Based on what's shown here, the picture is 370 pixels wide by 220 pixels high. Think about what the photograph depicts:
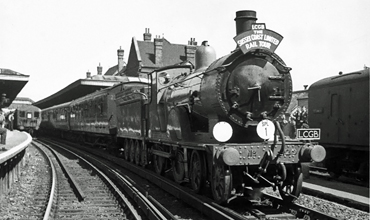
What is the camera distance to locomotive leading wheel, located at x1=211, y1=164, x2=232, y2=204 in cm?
666

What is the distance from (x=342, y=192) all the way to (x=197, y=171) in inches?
133

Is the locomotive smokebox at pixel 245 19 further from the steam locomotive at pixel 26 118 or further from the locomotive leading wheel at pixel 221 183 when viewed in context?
the steam locomotive at pixel 26 118

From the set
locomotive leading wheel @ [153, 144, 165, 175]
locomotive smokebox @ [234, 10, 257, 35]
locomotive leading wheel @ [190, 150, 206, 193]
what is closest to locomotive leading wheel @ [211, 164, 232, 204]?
locomotive leading wheel @ [190, 150, 206, 193]

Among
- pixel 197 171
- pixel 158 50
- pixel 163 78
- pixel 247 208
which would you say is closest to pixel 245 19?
pixel 163 78

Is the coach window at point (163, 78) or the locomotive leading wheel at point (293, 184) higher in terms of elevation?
the coach window at point (163, 78)

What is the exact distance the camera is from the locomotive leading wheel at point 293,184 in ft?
23.5

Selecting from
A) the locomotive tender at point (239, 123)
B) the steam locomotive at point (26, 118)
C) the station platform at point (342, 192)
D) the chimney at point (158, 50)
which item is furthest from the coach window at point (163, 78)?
the chimney at point (158, 50)

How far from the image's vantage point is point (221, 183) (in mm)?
6898

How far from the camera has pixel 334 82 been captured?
11.6m

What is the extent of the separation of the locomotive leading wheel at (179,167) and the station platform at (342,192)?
2.74m

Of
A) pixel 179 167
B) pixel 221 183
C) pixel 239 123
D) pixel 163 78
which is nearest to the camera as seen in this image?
pixel 221 183

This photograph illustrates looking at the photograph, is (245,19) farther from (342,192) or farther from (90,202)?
(90,202)

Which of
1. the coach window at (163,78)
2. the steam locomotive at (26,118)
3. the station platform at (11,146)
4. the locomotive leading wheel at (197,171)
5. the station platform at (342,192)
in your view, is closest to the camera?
the station platform at (342,192)

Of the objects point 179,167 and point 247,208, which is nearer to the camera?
point 247,208
